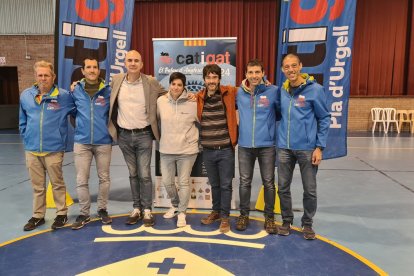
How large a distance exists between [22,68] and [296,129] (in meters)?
12.4

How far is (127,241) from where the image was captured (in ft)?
10.1

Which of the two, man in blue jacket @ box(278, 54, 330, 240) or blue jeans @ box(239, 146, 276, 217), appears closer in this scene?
man in blue jacket @ box(278, 54, 330, 240)

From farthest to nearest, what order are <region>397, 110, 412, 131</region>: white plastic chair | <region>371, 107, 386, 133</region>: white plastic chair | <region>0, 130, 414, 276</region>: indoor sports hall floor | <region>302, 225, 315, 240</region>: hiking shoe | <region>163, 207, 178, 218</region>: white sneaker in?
1. <region>371, 107, 386, 133</region>: white plastic chair
2. <region>397, 110, 412, 131</region>: white plastic chair
3. <region>163, 207, 178, 218</region>: white sneaker
4. <region>302, 225, 315, 240</region>: hiking shoe
5. <region>0, 130, 414, 276</region>: indoor sports hall floor

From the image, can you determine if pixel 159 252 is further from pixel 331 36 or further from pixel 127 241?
pixel 331 36

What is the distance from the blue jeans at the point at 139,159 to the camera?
3370 mm

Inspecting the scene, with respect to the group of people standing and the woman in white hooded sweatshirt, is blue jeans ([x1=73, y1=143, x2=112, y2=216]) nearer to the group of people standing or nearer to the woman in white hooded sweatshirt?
the group of people standing

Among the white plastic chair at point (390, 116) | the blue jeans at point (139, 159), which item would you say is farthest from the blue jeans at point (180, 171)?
the white plastic chair at point (390, 116)

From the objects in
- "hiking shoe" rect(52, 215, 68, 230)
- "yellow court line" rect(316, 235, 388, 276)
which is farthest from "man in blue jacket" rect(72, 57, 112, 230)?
"yellow court line" rect(316, 235, 388, 276)

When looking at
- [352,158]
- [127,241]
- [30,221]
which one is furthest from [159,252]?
[352,158]

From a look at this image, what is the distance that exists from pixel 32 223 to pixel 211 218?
5.72ft

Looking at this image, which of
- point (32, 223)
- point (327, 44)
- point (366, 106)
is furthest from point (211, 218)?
point (366, 106)

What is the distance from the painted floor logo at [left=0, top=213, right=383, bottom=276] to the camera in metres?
2.56

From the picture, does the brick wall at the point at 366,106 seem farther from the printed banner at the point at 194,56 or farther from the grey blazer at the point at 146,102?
the grey blazer at the point at 146,102

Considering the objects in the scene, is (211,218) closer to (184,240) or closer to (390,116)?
(184,240)
